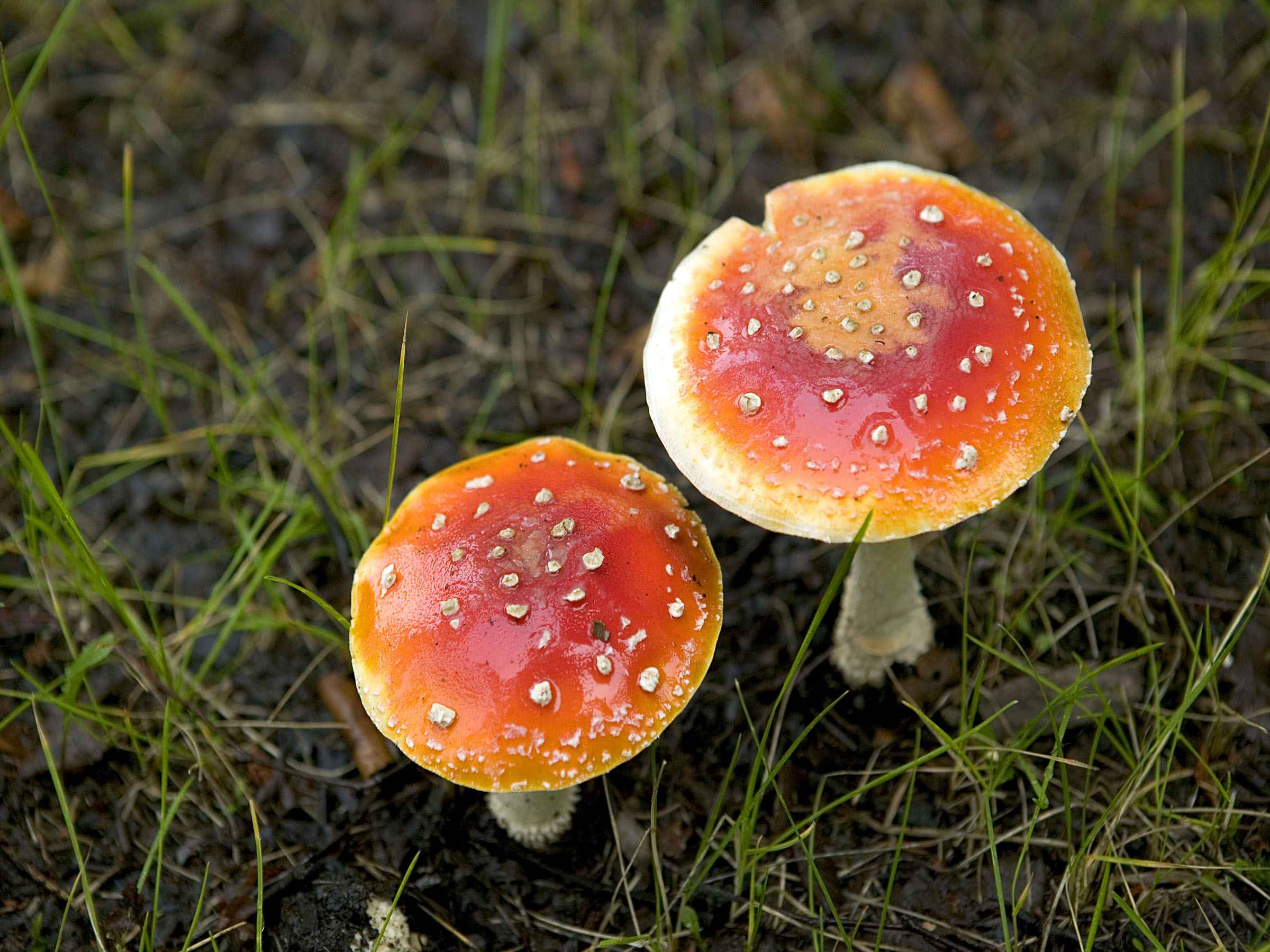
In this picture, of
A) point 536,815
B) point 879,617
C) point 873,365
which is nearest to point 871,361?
point 873,365

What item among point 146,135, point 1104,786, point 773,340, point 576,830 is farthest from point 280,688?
point 146,135

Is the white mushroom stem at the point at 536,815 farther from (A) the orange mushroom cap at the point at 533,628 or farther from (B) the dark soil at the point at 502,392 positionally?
(A) the orange mushroom cap at the point at 533,628

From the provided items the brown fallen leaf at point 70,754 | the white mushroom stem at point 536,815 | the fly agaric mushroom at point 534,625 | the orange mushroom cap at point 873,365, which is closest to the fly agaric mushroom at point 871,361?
the orange mushroom cap at point 873,365

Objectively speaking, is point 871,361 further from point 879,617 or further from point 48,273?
point 48,273

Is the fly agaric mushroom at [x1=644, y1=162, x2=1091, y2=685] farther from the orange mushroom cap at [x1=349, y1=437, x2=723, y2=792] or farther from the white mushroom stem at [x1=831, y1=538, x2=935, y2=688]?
the orange mushroom cap at [x1=349, y1=437, x2=723, y2=792]

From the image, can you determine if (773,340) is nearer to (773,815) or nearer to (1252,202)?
(773,815)
